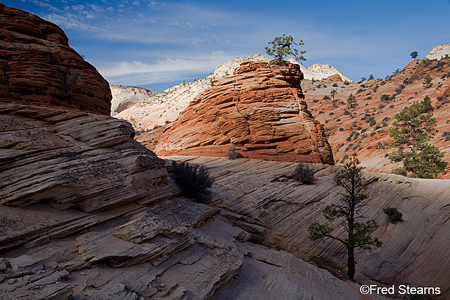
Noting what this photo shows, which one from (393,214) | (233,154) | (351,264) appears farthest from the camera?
(233,154)

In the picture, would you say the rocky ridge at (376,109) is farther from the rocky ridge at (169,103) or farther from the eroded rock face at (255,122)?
the rocky ridge at (169,103)

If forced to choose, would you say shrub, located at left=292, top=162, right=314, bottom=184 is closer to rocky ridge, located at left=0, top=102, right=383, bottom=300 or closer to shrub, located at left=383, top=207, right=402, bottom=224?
shrub, located at left=383, top=207, right=402, bottom=224

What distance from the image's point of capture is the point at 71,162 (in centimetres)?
808

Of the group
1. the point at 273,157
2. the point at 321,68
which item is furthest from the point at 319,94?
the point at 273,157

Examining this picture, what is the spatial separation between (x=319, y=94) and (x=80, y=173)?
71.7 metres

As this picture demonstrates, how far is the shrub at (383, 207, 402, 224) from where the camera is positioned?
14.5 meters

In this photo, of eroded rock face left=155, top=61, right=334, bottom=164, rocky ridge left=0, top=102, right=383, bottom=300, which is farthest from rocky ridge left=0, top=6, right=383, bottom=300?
eroded rock face left=155, top=61, right=334, bottom=164

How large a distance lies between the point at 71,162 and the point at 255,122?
13.3 m

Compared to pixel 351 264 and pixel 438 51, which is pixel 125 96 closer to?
pixel 351 264

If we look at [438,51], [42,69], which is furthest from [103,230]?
[438,51]

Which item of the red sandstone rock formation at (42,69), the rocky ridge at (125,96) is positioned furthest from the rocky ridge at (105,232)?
the rocky ridge at (125,96)

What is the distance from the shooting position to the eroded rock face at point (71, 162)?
7266 mm

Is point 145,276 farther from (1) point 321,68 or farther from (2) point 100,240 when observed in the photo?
(1) point 321,68

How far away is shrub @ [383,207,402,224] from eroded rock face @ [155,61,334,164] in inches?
197
